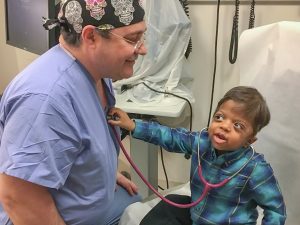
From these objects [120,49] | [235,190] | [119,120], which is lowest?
[235,190]

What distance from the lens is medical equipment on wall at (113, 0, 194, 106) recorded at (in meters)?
1.72

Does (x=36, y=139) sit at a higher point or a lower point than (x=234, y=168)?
higher

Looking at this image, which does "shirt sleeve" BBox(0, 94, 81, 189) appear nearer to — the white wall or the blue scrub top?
the blue scrub top

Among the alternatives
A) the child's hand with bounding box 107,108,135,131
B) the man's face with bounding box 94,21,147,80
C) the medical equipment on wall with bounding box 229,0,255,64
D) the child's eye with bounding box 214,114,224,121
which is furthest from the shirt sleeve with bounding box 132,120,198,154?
the medical equipment on wall with bounding box 229,0,255,64

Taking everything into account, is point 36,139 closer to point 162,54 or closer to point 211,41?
point 162,54

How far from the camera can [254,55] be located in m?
1.35

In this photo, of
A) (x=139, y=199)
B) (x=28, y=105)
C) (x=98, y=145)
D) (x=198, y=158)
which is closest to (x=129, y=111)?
Result: (x=139, y=199)

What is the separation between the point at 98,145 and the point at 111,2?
0.36 meters

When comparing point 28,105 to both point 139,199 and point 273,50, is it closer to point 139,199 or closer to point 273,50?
point 139,199

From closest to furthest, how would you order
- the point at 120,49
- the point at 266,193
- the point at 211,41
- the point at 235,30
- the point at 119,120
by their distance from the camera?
1. the point at 120,49
2. the point at 266,193
3. the point at 119,120
4. the point at 235,30
5. the point at 211,41

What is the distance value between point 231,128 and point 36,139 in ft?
1.71

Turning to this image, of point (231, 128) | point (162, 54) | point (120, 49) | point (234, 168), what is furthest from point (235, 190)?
point (162, 54)

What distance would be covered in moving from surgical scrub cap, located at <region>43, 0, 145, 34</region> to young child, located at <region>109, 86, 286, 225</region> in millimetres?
318

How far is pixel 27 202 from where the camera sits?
93 cm
